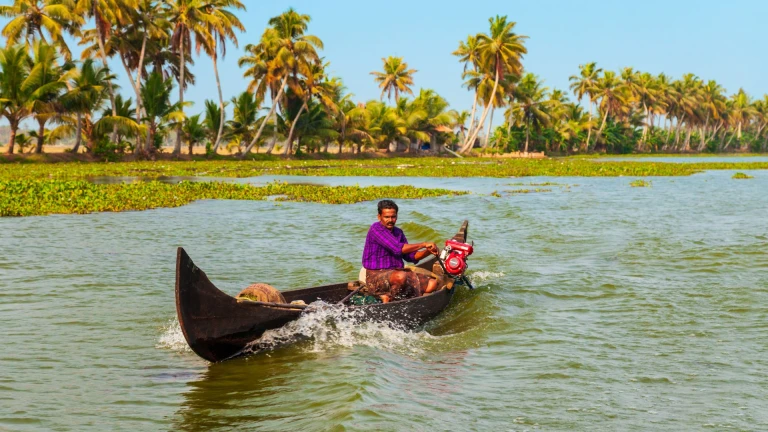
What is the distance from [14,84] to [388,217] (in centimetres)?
3444

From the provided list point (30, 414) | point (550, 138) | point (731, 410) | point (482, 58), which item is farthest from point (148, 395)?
point (550, 138)

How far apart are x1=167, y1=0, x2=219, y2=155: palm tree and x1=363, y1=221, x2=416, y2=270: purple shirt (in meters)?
39.8

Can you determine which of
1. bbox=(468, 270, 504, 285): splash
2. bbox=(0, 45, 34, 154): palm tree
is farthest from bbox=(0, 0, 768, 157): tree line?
bbox=(468, 270, 504, 285): splash

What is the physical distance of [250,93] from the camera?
52406 millimetres

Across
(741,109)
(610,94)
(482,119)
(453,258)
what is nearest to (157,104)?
(482,119)

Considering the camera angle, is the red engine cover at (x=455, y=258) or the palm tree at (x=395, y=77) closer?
the red engine cover at (x=455, y=258)

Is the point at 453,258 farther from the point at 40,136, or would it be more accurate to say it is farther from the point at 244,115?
the point at 244,115

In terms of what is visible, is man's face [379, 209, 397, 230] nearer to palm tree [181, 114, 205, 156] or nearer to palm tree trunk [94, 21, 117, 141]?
palm tree trunk [94, 21, 117, 141]

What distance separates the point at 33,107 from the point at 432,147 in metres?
40.3

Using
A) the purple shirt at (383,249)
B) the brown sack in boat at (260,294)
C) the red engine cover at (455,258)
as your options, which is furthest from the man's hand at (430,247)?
the brown sack in boat at (260,294)

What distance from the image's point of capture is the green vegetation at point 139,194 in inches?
746

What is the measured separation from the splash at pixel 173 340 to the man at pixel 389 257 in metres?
2.11

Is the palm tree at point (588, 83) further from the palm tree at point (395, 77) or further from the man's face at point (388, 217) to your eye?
the man's face at point (388, 217)

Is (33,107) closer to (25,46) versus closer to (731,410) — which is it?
(25,46)
